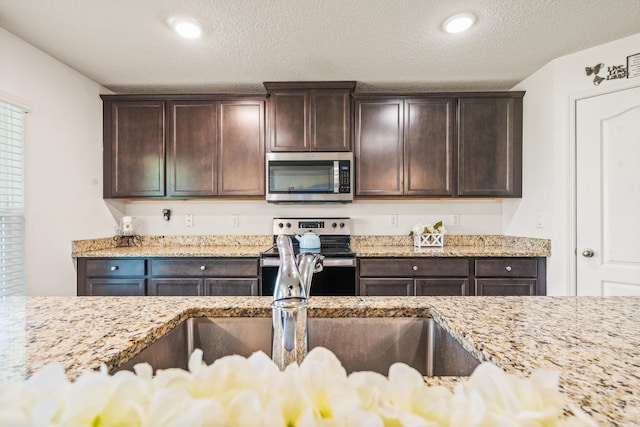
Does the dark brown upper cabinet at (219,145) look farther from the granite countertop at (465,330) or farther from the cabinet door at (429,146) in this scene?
the granite countertop at (465,330)

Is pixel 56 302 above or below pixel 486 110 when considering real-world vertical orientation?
below

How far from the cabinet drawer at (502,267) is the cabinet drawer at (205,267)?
1842 millimetres

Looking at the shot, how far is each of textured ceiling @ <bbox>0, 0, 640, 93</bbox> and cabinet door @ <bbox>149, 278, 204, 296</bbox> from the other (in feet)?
5.75

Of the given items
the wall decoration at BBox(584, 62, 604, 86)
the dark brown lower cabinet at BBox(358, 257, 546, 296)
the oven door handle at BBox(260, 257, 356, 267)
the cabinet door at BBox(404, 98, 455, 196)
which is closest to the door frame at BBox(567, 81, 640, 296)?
the wall decoration at BBox(584, 62, 604, 86)

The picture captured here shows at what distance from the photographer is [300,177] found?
110 inches

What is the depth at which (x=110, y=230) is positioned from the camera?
2953 mm

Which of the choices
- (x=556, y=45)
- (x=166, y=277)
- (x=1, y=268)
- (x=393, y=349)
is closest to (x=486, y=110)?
(x=556, y=45)

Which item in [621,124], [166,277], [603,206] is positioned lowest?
[166,277]

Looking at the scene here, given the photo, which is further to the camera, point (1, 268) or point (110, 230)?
point (110, 230)

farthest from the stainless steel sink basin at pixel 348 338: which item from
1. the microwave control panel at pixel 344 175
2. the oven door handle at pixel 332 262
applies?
the microwave control panel at pixel 344 175

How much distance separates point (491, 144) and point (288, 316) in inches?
110

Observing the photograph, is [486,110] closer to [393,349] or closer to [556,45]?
[556,45]

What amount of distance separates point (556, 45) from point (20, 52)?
3.75 m

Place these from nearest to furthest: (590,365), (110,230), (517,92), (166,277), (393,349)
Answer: (590,365) < (393,349) < (166,277) < (517,92) < (110,230)
